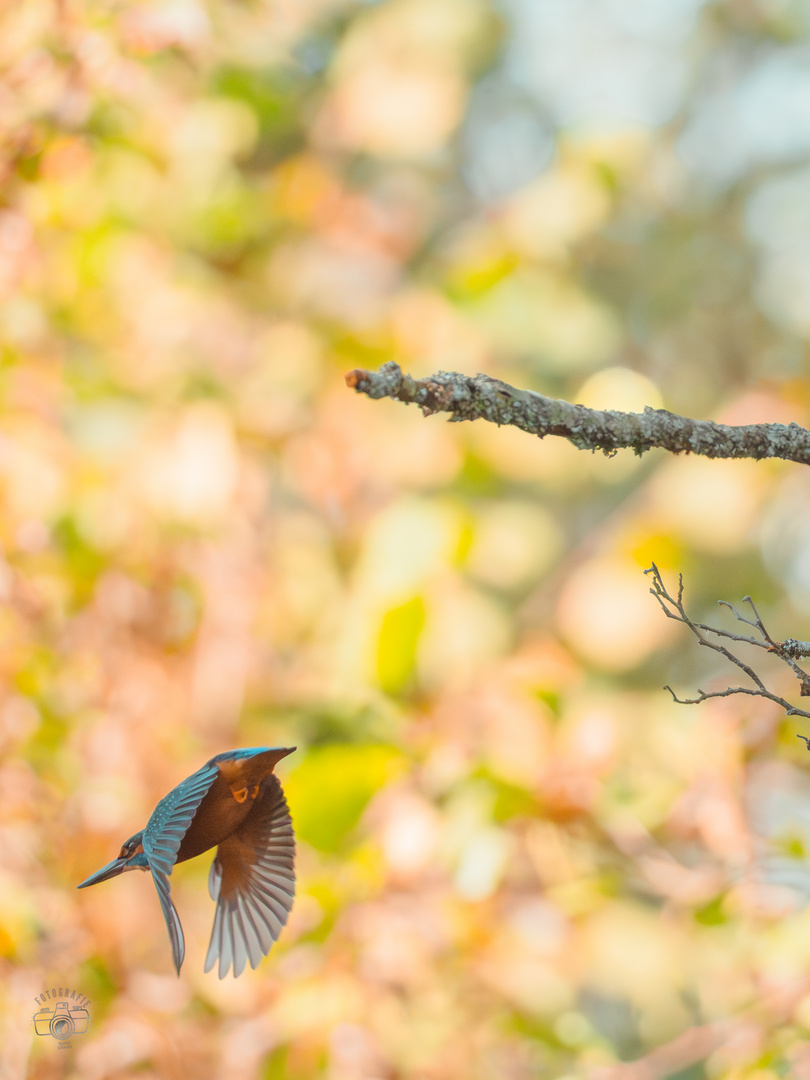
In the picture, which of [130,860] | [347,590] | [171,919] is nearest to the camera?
[171,919]

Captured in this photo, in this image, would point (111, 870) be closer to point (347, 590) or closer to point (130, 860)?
point (130, 860)

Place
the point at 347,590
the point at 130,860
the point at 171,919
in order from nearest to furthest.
Result: the point at 171,919, the point at 130,860, the point at 347,590

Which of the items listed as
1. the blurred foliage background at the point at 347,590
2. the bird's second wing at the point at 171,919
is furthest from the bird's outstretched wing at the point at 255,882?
the blurred foliage background at the point at 347,590

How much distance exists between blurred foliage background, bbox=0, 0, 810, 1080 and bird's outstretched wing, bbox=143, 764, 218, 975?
946 millimetres

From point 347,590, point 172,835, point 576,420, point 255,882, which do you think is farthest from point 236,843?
point 347,590

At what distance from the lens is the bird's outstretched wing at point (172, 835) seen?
1.02 ft

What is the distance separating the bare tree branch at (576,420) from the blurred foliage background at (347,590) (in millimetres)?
913

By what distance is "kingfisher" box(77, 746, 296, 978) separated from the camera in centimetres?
38

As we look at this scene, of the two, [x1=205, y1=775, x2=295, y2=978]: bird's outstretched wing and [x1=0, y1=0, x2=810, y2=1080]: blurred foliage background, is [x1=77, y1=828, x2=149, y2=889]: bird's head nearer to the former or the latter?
[x1=205, y1=775, x2=295, y2=978]: bird's outstretched wing

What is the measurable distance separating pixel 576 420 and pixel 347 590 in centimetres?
183

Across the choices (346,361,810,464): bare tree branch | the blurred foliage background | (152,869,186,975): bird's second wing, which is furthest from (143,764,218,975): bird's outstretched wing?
the blurred foliage background

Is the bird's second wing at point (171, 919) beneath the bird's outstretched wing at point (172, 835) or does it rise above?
beneath

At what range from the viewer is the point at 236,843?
47 cm

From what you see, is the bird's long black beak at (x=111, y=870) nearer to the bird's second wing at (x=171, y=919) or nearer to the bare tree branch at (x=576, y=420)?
the bird's second wing at (x=171, y=919)
